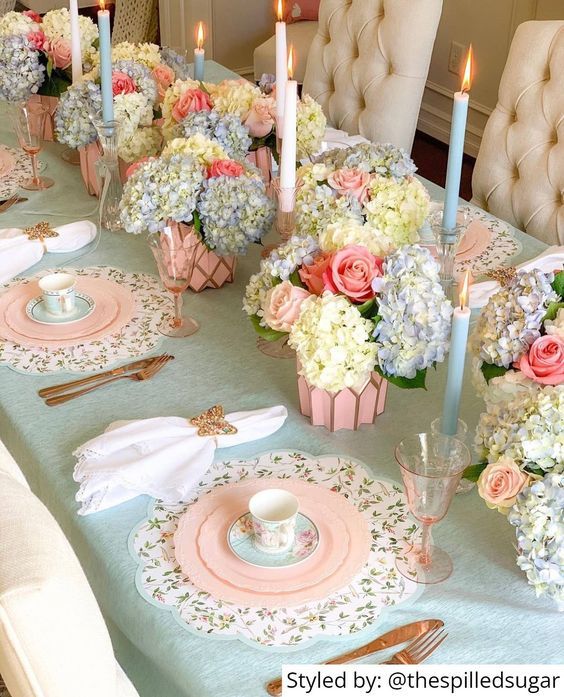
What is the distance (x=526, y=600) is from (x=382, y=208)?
646 mm

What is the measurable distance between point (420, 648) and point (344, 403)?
0.40 meters

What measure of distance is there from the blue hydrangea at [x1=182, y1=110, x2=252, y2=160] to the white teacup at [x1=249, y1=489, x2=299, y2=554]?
2.65ft

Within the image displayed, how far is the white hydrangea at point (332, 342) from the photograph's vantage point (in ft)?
4.08

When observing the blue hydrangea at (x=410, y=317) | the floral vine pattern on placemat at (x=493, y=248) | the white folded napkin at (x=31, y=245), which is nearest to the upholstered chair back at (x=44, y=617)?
the blue hydrangea at (x=410, y=317)

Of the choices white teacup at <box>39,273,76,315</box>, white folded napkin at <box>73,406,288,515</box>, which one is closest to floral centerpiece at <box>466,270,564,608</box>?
white folded napkin at <box>73,406,288,515</box>

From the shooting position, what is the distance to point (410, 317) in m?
1.25

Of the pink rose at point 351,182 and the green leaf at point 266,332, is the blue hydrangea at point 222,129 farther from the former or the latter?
the green leaf at point 266,332

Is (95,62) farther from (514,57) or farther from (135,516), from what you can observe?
(135,516)

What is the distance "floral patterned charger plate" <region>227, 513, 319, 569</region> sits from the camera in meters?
1.12

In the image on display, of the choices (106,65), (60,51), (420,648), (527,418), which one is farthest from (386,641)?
(60,51)

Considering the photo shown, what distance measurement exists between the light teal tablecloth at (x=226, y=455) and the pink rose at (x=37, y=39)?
65 centimetres

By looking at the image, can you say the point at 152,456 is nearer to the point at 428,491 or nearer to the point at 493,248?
the point at 428,491

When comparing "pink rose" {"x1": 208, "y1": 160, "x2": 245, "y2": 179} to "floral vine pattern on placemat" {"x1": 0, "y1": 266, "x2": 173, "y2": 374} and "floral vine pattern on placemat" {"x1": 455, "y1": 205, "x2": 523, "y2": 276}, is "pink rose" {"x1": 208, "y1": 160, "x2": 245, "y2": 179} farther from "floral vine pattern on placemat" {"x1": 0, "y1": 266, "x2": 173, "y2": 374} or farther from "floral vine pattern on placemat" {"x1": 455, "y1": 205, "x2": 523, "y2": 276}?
"floral vine pattern on placemat" {"x1": 455, "y1": 205, "x2": 523, "y2": 276}

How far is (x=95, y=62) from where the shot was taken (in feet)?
7.18
